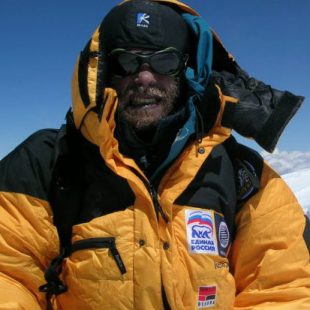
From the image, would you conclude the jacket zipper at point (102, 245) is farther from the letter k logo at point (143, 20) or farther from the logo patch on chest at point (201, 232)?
the letter k logo at point (143, 20)

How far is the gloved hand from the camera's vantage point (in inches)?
107

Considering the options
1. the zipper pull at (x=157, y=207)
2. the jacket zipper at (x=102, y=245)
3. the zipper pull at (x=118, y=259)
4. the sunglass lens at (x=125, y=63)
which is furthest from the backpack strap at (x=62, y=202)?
the sunglass lens at (x=125, y=63)

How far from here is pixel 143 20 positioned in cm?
329

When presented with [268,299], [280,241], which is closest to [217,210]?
[280,241]

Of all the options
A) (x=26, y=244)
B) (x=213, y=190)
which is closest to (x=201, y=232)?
(x=213, y=190)

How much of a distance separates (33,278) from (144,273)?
759 millimetres

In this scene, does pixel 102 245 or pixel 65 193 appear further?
pixel 65 193

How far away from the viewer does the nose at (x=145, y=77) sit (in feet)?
10.3

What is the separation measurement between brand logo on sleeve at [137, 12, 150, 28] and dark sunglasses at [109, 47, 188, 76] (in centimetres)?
25

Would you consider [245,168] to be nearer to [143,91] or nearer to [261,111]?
[261,111]

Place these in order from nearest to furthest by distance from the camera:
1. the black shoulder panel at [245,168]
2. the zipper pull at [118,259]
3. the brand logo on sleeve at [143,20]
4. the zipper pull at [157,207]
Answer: the zipper pull at [118,259]
the zipper pull at [157,207]
the black shoulder panel at [245,168]
the brand logo on sleeve at [143,20]

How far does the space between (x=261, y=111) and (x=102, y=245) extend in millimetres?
1458

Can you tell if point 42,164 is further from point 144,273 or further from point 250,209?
point 250,209

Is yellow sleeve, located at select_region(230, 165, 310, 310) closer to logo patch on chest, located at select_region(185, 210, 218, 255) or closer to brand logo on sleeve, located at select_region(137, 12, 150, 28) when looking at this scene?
logo patch on chest, located at select_region(185, 210, 218, 255)
